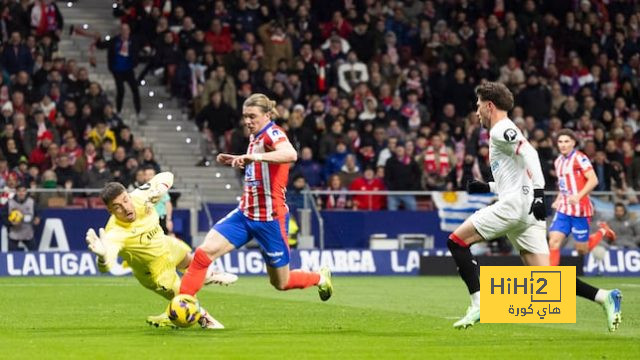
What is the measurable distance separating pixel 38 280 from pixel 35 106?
5410mm

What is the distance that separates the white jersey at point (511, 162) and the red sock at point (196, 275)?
117 inches

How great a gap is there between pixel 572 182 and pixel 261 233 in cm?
858

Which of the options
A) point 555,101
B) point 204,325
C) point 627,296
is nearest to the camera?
point 204,325

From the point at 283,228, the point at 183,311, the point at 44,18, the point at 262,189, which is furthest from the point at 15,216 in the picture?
the point at 183,311

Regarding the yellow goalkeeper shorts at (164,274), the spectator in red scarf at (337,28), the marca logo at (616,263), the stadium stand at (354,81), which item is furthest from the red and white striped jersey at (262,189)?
the spectator in red scarf at (337,28)

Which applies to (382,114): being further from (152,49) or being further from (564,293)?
(564,293)

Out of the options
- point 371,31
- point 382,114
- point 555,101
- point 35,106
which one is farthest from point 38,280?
point 555,101

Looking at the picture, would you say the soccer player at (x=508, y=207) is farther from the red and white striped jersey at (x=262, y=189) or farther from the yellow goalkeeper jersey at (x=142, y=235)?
the yellow goalkeeper jersey at (x=142, y=235)

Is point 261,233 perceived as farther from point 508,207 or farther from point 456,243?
point 508,207

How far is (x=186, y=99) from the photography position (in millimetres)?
31922

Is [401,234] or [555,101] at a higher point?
[555,101]

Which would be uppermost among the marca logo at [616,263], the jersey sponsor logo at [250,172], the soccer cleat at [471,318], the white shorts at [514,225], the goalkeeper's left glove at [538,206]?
the jersey sponsor logo at [250,172]

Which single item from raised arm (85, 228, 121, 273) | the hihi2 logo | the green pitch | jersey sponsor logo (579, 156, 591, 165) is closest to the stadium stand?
jersey sponsor logo (579, 156, 591, 165)

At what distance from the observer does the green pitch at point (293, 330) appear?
1164 cm
